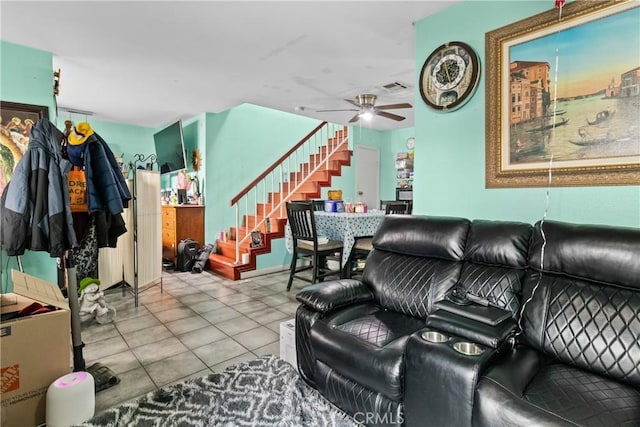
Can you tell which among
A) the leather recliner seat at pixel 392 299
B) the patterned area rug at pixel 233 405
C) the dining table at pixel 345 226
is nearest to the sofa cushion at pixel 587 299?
the leather recliner seat at pixel 392 299

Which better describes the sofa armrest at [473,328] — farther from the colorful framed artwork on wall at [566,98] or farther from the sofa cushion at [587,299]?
the colorful framed artwork on wall at [566,98]

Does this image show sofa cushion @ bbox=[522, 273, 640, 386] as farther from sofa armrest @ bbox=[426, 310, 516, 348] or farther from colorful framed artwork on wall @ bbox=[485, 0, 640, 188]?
colorful framed artwork on wall @ bbox=[485, 0, 640, 188]

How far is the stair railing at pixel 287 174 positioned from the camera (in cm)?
532

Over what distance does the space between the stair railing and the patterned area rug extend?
2932 millimetres

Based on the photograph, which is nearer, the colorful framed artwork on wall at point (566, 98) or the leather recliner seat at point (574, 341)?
the leather recliner seat at point (574, 341)

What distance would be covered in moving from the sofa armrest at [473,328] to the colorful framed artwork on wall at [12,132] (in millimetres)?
3640

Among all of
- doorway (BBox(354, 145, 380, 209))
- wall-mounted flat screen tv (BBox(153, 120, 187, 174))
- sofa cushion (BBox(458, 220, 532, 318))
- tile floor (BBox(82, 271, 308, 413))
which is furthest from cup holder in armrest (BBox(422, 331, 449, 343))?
doorway (BBox(354, 145, 380, 209))

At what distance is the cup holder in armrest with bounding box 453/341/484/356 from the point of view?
1.25m

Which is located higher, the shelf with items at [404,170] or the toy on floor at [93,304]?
the shelf with items at [404,170]

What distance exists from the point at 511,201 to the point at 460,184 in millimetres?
363

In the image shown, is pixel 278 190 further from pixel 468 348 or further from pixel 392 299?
pixel 468 348

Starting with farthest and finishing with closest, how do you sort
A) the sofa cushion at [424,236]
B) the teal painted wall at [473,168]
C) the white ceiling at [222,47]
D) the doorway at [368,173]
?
the doorway at [368,173], the white ceiling at [222,47], the sofa cushion at [424,236], the teal painted wall at [473,168]

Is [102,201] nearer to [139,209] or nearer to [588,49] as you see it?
[139,209]

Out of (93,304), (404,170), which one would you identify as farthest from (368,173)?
(93,304)
